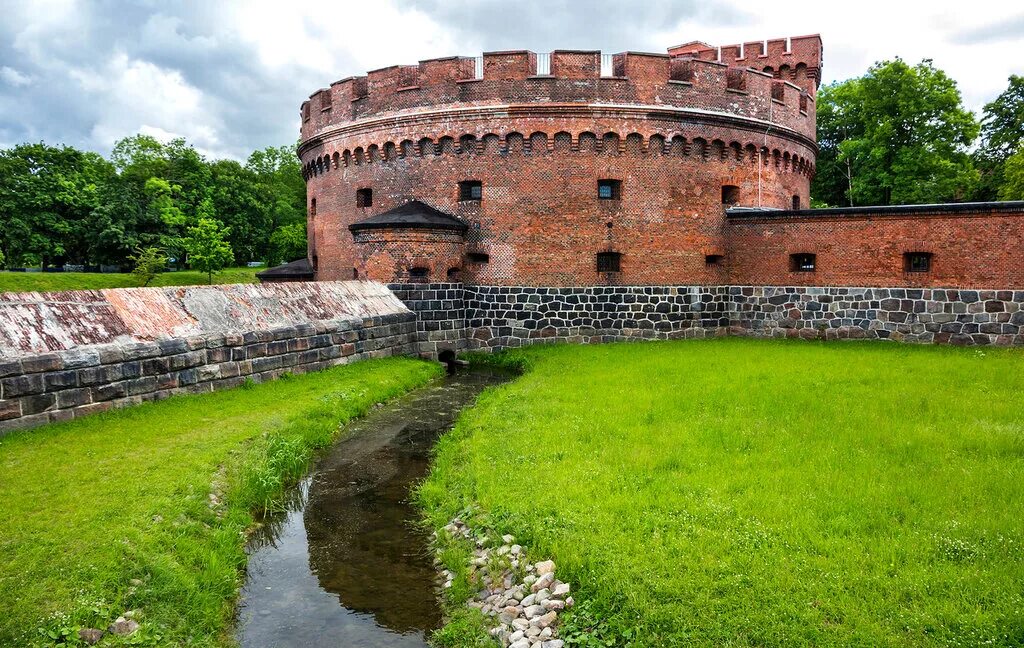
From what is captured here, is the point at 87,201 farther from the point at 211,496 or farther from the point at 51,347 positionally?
the point at 211,496

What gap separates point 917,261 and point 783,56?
10.2 m

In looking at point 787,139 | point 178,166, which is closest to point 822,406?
point 787,139

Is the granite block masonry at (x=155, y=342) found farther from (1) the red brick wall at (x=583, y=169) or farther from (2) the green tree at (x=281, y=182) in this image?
(2) the green tree at (x=281, y=182)

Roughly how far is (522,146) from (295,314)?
8.27m

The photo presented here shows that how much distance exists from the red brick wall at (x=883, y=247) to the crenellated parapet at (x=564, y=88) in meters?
3.58

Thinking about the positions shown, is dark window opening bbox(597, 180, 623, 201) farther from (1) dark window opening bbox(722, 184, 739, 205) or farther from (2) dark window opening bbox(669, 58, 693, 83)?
(2) dark window opening bbox(669, 58, 693, 83)

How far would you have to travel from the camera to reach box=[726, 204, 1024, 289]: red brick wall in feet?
48.0

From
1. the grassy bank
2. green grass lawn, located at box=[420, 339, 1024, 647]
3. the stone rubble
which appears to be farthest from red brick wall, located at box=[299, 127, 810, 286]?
the stone rubble

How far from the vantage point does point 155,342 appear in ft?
30.1

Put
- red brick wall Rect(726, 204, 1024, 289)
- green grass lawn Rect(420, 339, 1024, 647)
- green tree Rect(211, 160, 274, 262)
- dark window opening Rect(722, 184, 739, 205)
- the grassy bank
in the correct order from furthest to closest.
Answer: green tree Rect(211, 160, 274, 262) < dark window opening Rect(722, 184, 739, 205) < red brick wall Rect(726, 204, 1024, 289) < the grassy bank < green grass lawn Rect(420, 339, 1024, 647)

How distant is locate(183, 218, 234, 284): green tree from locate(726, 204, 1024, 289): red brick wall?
1104 inches

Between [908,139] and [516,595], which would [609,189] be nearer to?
[516,595]

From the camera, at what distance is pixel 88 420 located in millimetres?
7965

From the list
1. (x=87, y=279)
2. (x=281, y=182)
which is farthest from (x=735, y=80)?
(x=281, y=182)
